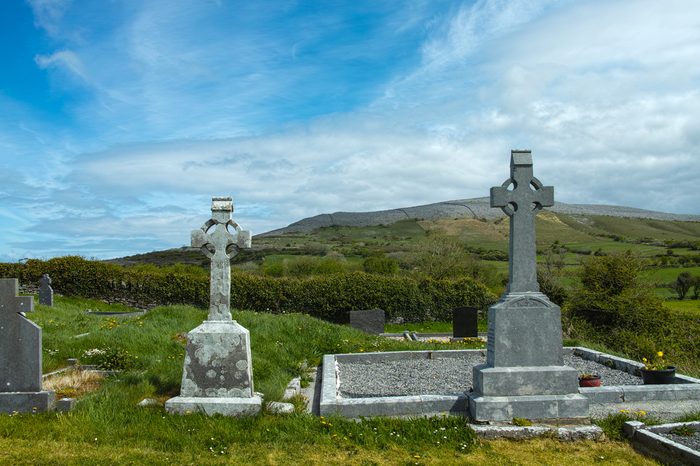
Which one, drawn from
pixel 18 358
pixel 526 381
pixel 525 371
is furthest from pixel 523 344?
pixel 18 358

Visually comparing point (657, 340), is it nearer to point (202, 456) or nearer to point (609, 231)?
point (202, 456)

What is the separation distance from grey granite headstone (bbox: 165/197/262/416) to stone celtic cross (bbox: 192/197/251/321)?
0.05ft

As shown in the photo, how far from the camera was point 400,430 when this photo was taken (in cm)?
708

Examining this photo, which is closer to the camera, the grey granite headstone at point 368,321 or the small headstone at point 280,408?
the small headstone at point 280,408

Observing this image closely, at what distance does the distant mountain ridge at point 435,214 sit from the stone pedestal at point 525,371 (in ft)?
236

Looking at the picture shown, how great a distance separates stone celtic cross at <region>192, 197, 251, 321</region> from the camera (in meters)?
8.05

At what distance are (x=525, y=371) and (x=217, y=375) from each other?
168 inches

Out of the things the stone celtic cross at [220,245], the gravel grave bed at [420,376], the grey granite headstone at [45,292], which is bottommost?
the gravel grave bed at [420,376]

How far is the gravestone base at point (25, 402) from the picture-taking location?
7633 mm

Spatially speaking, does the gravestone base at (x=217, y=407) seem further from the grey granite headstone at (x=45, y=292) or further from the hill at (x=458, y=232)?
the hill at (x=458, y=232)

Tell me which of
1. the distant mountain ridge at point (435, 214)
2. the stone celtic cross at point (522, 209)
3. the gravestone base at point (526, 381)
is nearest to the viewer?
the gravestone base at point (526, 381)

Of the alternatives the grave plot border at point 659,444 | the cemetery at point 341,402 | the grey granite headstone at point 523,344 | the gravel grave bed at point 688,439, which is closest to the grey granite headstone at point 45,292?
the cemetery at point 341,402

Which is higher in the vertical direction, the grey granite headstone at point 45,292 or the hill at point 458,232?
the hill at point 458,232

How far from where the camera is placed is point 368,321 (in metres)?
20.5
